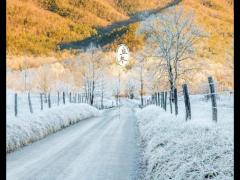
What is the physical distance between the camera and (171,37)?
138 feet

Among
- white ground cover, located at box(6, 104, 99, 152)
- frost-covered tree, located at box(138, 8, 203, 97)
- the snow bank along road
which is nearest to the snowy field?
white ground cover, located at box(6, 104, 99, 152)

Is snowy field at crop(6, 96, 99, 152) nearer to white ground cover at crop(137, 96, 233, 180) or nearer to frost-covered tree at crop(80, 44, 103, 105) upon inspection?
white ground cover at crop(137, 96, 233, 180)

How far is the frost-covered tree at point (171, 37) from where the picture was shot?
134 feet

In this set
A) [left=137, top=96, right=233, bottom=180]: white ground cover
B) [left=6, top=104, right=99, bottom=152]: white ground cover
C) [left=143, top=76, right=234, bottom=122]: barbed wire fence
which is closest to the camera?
[left=137, top=96, right=233, bottom=180]: white ground cover

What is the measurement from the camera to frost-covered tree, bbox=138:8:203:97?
40938 mm

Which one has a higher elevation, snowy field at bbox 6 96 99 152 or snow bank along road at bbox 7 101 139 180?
snowy field at bbox 6 96 99 152

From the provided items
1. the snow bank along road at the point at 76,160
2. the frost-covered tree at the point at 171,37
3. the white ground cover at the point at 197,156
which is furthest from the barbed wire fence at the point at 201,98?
the frost-covered tree at the point at 171,37

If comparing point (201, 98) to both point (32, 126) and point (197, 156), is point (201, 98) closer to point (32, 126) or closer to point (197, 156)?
point (32, 126)

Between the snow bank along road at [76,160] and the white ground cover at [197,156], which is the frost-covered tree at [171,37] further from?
the white ground cover at [197,156]

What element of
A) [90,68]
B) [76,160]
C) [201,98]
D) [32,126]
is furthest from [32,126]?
[90,68]
